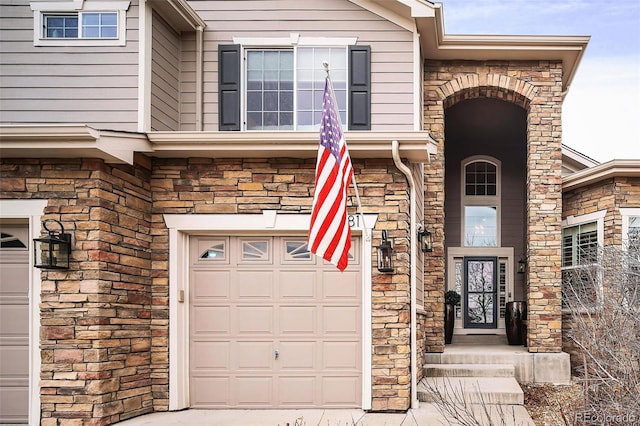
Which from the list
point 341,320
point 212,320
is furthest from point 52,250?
point 341,320

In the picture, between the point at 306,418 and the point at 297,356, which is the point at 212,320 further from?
the point at 306,418

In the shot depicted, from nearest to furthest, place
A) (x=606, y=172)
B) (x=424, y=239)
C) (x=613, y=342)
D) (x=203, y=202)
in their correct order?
(x=613, y=342)
(x=203, y=202)
(x=424, y=239)
(x=606, y=172)

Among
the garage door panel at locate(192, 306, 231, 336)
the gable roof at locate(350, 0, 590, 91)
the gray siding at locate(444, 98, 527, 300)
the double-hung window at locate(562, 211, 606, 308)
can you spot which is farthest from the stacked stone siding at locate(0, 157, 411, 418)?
the gray siding at locate(444, 98, 527, 300)

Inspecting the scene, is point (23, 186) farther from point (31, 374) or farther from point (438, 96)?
point (438, 96)

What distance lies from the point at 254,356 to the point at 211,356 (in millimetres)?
546

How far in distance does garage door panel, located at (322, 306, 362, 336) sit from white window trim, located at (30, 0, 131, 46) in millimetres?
4260

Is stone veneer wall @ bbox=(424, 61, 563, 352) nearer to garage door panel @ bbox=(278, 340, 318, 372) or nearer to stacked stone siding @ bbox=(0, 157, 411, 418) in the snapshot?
stacked stone siding @ bbox=(0, 157, 411, 418)

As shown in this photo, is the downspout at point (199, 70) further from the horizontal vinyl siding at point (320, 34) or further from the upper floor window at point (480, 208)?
the upper floor window at point (480, 208)

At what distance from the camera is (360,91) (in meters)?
9.14

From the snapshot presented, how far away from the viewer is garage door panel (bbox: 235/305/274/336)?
27.6 ft

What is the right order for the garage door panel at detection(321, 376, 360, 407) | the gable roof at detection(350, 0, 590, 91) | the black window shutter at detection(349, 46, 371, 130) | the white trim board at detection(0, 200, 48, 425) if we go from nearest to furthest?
the white trim board at detection(0, 200, 48, 425), the garage door panel at detection(321, 376, 360, 407), the black window shutter at detection(349, 46, 371, 130), the gable roof at detection(350, 0, 590, 91)

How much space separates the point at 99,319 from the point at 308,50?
4.56 m

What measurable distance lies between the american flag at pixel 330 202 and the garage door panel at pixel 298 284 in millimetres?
1628

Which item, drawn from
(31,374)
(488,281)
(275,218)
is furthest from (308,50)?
(488,281)
